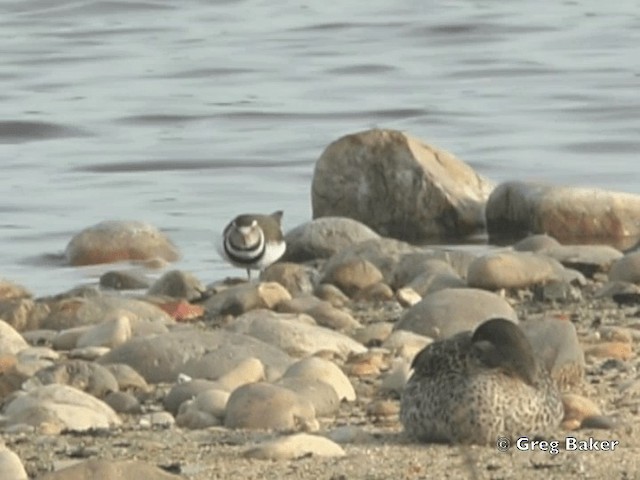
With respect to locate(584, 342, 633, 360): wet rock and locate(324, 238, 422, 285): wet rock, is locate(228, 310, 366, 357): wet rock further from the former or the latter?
locate(324, 238, 422, 285): wet rock

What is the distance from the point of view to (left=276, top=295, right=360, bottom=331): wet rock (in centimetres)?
905

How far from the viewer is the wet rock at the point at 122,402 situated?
7.16 metres

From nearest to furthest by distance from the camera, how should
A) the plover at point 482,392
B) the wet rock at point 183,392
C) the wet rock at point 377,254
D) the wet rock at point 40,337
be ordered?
the plover at point 482,392 < the wet rock at point 183,392 < the wet rock at point 40,337 < the wet rock at point 377,254

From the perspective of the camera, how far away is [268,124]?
55.9 feet

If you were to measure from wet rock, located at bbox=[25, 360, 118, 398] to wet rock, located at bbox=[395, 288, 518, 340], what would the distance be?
150 centimetres

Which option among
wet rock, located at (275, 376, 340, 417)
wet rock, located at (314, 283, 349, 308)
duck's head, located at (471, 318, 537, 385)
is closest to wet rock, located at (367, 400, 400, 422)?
wet rock, located at (275, 376, 340, 417)

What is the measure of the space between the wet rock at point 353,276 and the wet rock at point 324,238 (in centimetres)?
122

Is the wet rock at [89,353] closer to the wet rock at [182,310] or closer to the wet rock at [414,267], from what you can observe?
the wet rock at [182,310]

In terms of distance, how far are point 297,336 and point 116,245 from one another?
12.9ft

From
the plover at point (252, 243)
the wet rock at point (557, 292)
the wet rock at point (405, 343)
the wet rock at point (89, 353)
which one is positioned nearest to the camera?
the wet rock at point (405, 343)

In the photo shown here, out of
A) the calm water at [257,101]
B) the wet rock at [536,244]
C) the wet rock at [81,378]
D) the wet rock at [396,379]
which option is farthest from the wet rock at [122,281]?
the wet rock at [396,379]

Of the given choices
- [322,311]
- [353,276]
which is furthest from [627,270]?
[322,311]

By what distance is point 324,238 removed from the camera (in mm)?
11852

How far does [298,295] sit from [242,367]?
2758 millimetres
